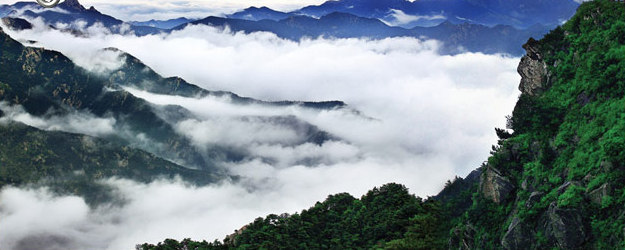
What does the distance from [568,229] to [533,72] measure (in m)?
29.0

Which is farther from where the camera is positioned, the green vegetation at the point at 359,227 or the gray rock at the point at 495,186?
the green vegetation at the point at 359,227

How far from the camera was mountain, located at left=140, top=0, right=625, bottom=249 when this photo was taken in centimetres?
4112

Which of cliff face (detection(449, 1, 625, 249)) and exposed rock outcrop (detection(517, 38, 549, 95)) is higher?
exposed rock outcrop (detection(517, 38, 549, 95))

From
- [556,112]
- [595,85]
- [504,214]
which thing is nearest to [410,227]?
[504,214]

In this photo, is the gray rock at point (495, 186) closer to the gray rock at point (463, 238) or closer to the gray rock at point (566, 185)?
the gray rock at point (463, 238)

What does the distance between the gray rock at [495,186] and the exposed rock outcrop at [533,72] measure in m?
15.1

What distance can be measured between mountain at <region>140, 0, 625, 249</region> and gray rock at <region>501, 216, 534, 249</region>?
0.30ft

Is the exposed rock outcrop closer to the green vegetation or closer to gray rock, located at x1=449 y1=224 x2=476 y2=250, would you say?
the green vegetation

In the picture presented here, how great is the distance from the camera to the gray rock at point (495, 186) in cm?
5266

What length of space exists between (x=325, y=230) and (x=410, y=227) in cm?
1964

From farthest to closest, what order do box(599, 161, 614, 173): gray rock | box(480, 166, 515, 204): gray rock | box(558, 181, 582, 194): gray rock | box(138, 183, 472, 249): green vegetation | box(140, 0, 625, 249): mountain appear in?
box(138, 183, 472, 249): green vegetation
box(480, 166, 515, 204): gray rock
box(558, 181, 582, 194): gray rock
box(599, 161, 614, 173): gray rock
box(140, 0, 625, 249): mountain

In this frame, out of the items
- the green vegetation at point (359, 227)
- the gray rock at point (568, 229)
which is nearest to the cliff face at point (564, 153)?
the gray rock at point (568, 229)

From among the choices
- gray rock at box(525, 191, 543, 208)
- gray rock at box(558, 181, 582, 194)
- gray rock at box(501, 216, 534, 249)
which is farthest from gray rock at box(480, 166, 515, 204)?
gray rock at box(558, 181, 582, 194)

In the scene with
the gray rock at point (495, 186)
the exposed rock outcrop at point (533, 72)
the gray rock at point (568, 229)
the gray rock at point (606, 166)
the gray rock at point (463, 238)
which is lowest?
the gray rock at point (568, 229)
